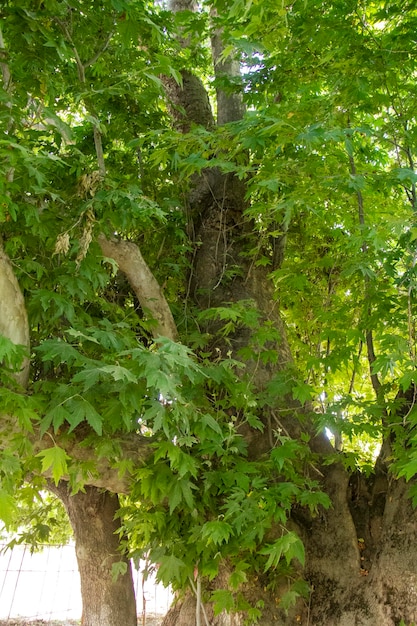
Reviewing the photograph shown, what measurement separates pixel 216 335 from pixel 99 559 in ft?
6.21

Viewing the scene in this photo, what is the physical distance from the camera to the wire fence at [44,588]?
8.33 meters

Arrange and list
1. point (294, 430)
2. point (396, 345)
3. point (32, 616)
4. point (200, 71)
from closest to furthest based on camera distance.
Answer: point (396, 345) < point (294, 430) < point (200, 71) < point (32, 616)

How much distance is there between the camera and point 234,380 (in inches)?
136

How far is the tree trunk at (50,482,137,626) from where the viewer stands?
4.06 m

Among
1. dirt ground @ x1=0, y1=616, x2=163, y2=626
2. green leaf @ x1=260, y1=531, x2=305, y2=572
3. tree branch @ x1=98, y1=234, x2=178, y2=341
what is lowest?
dirt ground @ x1=0, y1=616, x2=163, y2=626

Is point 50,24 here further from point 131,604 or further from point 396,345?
point 131,604

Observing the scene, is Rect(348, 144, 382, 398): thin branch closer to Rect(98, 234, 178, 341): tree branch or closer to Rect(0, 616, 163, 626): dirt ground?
Rect(98, 234, 178, 341): tree branch

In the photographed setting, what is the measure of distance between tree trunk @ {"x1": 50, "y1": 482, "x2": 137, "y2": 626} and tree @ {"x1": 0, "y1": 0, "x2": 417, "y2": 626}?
50 mm

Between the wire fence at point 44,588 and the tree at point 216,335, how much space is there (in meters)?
5.19

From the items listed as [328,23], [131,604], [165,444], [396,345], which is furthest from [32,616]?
[328,23]

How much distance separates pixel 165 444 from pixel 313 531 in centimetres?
142

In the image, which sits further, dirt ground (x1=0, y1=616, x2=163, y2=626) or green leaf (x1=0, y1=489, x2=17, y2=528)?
dirt ground (x1=0, y1=616, x2=163, y2=626)

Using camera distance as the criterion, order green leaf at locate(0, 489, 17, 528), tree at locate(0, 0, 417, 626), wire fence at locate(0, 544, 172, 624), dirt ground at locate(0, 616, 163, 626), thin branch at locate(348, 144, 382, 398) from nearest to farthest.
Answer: green leaf at locate(0, 489, 17, 528) < tree at locate(0, 0, 417, 626) < thin branch at locate(348, 144, 382, 398) < dirt ground at locate(0, 616, 163, 626) < wire fence at locate(0, 544, 172, 624)

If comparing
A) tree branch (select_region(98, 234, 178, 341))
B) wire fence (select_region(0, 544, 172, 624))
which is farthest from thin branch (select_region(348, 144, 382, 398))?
wire fence (select_region(0, 544, 172, 624))
